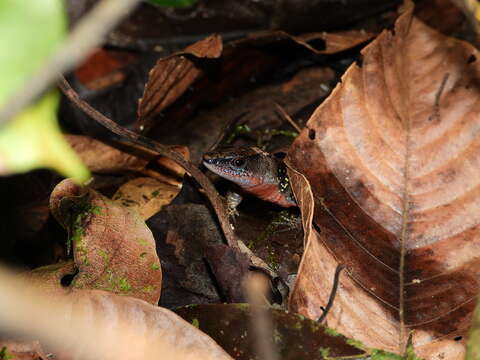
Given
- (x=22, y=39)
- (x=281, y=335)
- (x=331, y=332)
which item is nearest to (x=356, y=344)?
(x=331, y=332)

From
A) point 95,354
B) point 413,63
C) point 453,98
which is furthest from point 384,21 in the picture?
point 95,354

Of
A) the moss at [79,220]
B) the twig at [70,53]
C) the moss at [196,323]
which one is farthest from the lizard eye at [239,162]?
the twig at [70,53]

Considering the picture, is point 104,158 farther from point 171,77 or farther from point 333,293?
point 333,293

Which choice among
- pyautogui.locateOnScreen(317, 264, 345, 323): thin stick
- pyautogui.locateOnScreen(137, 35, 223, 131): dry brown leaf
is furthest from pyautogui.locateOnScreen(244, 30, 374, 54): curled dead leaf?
pyautogui.locateOnScreen(317, 264, 345, 323): thin stick

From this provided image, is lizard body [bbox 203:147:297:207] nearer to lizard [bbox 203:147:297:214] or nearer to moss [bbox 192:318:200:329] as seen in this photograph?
lizard [bbox 203:147:297:214]

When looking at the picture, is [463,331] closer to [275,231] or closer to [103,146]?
[275,231]

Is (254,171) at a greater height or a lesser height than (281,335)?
lesser
